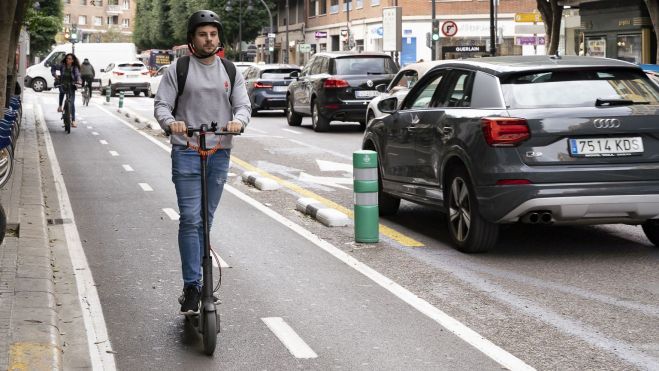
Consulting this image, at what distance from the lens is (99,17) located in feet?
549

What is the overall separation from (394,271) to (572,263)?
56.1 inches

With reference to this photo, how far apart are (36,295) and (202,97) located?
65.3 inches

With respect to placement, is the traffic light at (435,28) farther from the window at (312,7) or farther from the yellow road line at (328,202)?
the window at (312,7)

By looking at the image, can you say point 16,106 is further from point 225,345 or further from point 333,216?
point 225,345

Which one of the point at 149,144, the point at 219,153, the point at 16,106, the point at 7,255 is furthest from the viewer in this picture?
the point at 149,144

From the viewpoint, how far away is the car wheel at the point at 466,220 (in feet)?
29.9

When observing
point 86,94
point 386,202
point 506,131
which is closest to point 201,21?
point 506,131

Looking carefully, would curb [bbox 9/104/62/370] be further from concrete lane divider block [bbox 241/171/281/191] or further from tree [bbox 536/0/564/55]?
tree [bbox 536/0/564/55]

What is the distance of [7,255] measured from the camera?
8453mm

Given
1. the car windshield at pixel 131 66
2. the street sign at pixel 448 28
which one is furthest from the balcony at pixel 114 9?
the street sign at pixel 448 28

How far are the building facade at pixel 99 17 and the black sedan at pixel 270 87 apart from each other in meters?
127

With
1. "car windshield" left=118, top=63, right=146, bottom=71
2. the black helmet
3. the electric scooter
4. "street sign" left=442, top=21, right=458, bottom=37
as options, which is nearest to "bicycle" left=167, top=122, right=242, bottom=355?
the electric scooter

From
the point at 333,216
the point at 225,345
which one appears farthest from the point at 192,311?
the point at 333,216

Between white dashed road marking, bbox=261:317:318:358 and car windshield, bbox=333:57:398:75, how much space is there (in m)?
19.3
